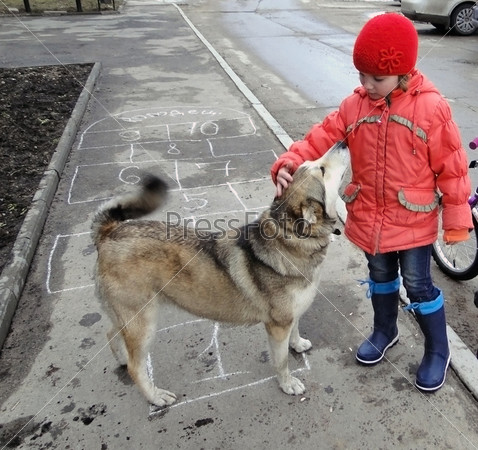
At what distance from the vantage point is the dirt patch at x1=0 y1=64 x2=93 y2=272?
5516mm

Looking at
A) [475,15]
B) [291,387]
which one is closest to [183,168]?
[291,387]

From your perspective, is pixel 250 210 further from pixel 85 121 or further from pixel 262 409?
pixel 85 121

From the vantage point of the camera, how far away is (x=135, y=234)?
2.97m

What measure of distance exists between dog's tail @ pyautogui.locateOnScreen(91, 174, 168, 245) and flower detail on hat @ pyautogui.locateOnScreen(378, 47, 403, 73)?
156 cm

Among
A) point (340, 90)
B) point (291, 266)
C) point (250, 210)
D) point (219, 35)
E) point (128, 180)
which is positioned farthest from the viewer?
point (219, 35)

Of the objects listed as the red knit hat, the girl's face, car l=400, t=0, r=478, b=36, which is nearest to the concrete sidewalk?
the girl's face

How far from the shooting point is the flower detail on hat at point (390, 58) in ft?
7.57

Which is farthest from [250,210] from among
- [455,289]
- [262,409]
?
[262,409]

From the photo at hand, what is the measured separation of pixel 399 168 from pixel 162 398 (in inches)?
87.0

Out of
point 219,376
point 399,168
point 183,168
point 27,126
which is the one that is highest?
point 399,168

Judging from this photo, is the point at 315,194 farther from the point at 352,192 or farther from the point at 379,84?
the point at 379,84

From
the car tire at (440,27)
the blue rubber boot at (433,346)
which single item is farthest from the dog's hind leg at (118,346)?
the car tire at (440,27)

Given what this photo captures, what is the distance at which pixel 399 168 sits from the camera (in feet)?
8.57

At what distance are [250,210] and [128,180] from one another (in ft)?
6.59
